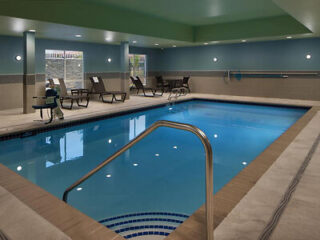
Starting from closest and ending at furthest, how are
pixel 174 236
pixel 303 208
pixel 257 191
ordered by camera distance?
pixel 174 236
pixel 303 208
pixel 257 191

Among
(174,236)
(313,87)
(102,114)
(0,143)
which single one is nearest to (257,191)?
(174,236)

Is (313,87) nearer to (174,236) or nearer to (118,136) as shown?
(118,136)

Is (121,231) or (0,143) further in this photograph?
(0,143)

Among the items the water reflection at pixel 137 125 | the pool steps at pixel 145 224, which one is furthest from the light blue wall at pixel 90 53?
the pool steps at pixel 145 224

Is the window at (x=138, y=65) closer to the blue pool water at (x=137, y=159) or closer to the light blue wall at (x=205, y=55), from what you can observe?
the light blue wall at (x=205, y=55)

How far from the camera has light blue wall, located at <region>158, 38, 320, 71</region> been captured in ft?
36.8

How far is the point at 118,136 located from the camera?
22.5 feet

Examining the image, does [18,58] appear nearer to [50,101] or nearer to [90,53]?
[90,53]

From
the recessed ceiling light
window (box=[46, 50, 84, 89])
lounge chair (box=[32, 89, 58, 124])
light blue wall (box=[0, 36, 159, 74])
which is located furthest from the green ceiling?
lounge chair (box=[32, 89, 58, 124])

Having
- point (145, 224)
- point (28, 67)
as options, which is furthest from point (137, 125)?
point (145, 224)

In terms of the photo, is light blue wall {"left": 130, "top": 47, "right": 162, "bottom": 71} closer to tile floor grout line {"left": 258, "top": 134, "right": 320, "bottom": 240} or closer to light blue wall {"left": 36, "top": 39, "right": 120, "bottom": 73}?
light blue wall {"left": 36, "top": 39, "right": 120, "bottom": 73}

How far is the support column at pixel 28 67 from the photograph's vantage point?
26.0 ft

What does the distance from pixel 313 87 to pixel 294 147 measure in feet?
25.7

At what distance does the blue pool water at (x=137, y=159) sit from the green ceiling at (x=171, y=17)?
2.61 m
